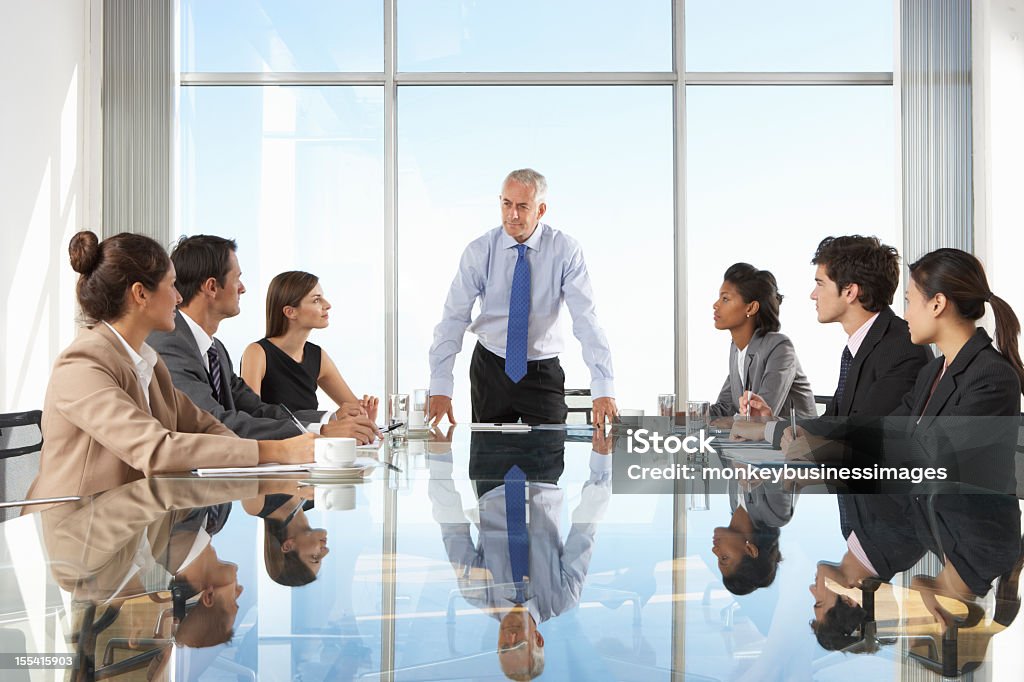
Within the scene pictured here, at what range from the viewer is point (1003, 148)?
5672 mm

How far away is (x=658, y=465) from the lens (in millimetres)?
2131

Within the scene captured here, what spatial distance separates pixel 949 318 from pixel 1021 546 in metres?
1.38

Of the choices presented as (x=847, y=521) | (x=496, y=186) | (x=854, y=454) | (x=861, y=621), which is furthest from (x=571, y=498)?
(x=496, y=186)

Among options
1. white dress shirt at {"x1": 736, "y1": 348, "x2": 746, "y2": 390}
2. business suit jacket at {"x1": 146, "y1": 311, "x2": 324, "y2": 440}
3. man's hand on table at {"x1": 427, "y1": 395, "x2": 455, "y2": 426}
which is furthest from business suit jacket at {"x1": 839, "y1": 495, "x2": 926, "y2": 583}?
man's hand on table at {"x1": 427, "y1": 395, "x2": 455, "y2": 426}

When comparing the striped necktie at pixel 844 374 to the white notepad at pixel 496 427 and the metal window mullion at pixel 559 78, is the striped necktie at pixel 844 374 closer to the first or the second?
the white notepad at pixel 496 427

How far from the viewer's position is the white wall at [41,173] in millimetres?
4922

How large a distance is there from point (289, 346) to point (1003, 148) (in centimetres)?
475

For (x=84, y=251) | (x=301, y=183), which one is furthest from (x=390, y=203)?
(x=84, y=251)

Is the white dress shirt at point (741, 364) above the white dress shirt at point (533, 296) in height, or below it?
below

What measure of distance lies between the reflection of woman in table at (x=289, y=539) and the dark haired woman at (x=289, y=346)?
2.15 meters

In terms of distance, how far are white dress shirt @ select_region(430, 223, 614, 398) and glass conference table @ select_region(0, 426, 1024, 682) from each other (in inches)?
101

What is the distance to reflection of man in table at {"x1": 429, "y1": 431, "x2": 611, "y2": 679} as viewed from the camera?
69cm

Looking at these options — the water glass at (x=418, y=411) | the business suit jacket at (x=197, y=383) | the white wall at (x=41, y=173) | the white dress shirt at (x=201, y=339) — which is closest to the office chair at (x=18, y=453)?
the business suit jacket at (x=197, y=383)

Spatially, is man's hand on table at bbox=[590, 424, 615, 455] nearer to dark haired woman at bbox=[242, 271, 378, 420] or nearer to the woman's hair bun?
dark haired woman at bbox=[242, 271, 378, 420]
